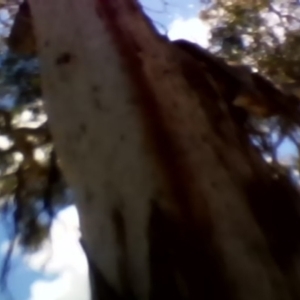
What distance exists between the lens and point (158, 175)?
1119mm

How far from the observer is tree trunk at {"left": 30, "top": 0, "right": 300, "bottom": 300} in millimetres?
1026

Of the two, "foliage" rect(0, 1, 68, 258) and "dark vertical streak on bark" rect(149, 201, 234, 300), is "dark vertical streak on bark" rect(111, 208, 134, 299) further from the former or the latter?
"foliage" rect(0, 1, 68, 258)

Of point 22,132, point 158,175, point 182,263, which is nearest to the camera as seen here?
point 182,263

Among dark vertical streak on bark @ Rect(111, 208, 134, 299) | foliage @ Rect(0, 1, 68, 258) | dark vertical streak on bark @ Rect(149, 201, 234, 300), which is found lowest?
foliage @ Rect(0, 1, 68, 258)

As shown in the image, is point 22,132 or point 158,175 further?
point 22,132

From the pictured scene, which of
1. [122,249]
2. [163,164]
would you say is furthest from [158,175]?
[122,249]

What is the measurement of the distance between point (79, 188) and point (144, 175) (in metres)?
0.16


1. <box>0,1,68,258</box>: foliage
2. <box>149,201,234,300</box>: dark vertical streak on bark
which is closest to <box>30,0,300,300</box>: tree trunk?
<box>149,201,234,300</box>: dark vertical streak on bark

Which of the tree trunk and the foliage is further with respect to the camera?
the foliage

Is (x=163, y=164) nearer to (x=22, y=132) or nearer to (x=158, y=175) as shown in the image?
(x=158, y=175)

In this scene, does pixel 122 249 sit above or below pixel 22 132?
above

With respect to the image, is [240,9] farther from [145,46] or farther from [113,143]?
[113,143]

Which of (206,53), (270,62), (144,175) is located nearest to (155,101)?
(144,175)

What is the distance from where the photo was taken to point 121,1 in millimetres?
1560
